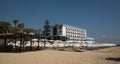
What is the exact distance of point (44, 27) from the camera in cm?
7356

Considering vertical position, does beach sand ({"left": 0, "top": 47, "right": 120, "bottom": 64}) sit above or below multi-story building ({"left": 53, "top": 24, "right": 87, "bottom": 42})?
below

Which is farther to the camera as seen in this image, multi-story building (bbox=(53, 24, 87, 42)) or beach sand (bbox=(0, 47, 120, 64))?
multi-story building (bbox=(53, 24, 87, 42))

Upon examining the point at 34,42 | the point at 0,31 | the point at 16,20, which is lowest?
the point at 34,42

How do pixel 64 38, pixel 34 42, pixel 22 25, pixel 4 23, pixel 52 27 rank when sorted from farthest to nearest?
pixel 52 27
pixel 64 38
pixel 22 25
pixel 4 23
pixel 34 42

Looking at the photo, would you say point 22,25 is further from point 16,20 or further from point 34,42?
point 34,42

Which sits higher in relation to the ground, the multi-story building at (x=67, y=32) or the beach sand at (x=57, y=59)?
the multi-story building at (x=67, y=32)

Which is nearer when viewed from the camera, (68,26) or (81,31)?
(68,26)

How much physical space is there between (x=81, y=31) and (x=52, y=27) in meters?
24.0

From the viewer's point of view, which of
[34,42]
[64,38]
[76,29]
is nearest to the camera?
[34,42]

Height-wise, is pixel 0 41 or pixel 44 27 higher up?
pixel 44 27

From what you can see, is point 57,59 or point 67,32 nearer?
point 57,59

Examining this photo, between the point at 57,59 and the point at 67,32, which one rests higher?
the point at 67,32

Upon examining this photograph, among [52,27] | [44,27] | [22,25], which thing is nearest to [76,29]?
[52,27]

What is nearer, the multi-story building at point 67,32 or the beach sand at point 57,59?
the beach sand at point 57,59
